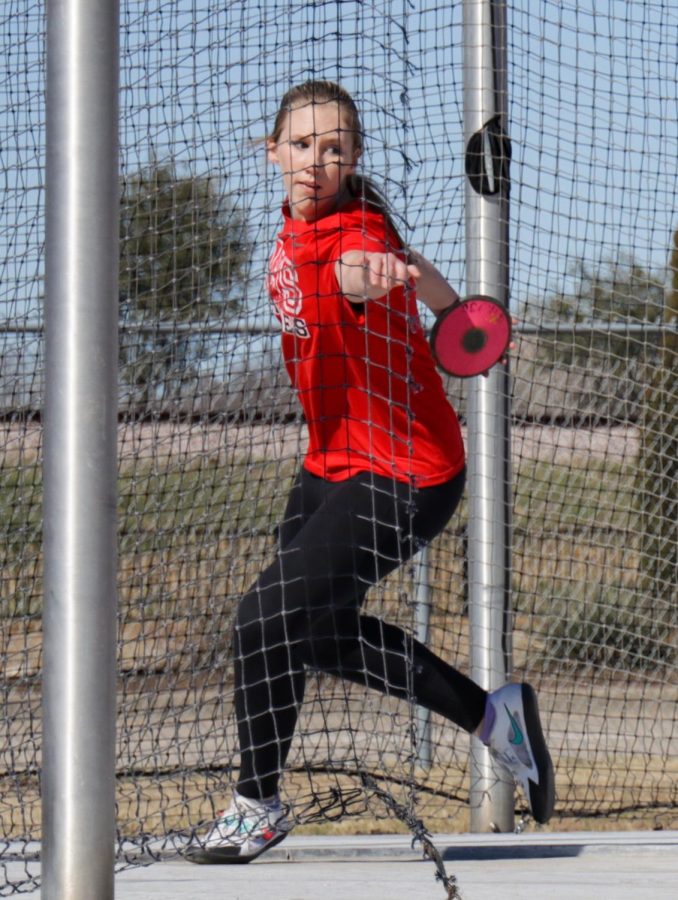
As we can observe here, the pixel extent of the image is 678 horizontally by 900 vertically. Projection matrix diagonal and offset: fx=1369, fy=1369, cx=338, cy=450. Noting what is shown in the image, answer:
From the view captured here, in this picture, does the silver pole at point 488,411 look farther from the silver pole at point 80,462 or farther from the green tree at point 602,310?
the silver pole at point 80,462

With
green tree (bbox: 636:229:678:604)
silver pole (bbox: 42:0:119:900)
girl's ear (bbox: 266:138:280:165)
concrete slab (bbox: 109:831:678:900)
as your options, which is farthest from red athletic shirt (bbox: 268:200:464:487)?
green tree (bbox: 636:229:678:604)

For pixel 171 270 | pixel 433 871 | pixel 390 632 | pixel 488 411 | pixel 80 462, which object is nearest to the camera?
pixel 80 462

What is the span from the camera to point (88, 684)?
174 cm

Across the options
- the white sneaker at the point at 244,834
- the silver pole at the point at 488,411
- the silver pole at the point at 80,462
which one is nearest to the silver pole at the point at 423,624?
the silver pole at the point at 488,411

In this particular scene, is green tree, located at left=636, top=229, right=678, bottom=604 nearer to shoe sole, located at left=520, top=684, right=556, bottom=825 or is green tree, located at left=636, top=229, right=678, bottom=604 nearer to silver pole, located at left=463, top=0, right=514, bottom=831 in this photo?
silver pole, located at left=463, top=0, right=514, bottom=831

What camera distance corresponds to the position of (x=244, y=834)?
299cm

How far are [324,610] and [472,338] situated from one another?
2.18 feet

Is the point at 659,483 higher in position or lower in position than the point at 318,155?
lower

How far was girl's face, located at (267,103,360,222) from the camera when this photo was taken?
297 cm

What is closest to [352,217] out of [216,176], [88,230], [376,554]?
[376,554]

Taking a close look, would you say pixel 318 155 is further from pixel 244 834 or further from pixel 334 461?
pixel 244 834

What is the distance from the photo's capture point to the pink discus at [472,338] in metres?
2.90

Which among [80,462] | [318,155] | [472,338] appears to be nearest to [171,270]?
[318,155]

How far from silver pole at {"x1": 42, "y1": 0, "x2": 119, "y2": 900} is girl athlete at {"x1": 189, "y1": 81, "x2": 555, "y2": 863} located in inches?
44.2
